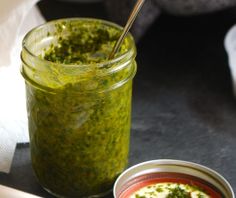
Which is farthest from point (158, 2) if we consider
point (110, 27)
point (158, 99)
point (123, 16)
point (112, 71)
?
point (112, 71)

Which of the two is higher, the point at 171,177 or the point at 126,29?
the point at 126,29

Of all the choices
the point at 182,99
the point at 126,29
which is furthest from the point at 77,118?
the point at 182,99

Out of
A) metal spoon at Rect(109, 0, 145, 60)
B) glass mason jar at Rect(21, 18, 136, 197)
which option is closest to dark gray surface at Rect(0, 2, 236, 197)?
glass mason jar at Rect(21, 18, 136, 197)

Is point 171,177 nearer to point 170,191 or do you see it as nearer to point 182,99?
point 170,191

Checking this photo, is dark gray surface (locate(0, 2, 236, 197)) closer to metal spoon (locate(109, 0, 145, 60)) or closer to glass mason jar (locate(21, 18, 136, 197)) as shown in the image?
glass mason jar (locate(21, 18, 136, 197))

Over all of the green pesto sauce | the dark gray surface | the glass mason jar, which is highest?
the glass mason jar

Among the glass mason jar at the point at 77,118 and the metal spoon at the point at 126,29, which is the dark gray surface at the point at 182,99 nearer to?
the glass mason jar at the point at 77,118
